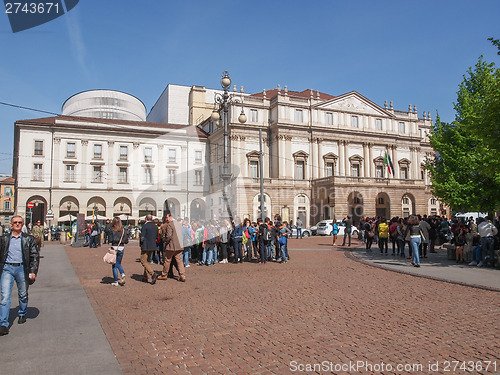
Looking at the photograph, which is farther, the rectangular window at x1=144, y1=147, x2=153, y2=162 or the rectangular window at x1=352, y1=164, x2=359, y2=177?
the rectangular window at x1=352, y1=164, x2=359, y2=177

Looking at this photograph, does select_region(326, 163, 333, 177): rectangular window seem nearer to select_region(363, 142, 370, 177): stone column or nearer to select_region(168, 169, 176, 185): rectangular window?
select_region(363, 142, 370, 177): stone column

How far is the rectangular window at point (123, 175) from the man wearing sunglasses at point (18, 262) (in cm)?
4807

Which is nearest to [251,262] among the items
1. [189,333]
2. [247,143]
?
[189,333]

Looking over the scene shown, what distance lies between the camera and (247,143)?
51.4 meters

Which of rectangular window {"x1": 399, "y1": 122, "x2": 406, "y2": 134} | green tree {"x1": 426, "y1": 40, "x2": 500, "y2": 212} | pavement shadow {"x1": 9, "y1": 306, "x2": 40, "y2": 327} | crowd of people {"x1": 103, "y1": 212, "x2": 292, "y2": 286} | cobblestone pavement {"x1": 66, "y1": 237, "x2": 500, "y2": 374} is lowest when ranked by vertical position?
pavement shadow {"x1": 9, "y1": 306, "x2": 40, "y2": 327}

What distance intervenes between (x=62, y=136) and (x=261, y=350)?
5221 cm

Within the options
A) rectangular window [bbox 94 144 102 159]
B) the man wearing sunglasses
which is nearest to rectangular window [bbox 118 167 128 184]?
rectangular window [bbox 94 144 102 159]

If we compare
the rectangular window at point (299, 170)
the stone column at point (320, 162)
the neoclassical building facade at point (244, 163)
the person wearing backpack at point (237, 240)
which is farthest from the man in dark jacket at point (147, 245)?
the stone column at point (320, 162)

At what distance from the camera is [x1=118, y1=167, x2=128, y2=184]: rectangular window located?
53.0 metres

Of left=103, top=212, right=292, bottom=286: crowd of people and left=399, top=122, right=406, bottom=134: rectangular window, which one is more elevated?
left=399, top=122, right=406, bottom=134: rectangular window

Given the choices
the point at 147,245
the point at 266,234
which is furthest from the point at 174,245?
the point at 266,234

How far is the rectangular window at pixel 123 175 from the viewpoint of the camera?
53.0 meters

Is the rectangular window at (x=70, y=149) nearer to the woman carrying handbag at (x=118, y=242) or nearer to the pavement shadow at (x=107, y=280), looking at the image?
the pavement shadow at (x=107, y=280)

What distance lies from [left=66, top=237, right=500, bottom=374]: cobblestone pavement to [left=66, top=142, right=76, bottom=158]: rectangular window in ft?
146
